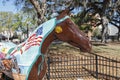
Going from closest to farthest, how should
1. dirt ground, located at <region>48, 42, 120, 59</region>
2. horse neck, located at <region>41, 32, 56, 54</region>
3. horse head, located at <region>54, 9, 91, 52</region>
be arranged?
horse head, located at <region>54, 9, 91, 52</region>, horse neck, located at <region>41, 32, 56, 54</region>, dirt ground, located at <region>48, 42, 120, 59</region>

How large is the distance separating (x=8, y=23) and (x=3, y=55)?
221 ft

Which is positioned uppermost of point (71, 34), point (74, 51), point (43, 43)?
point (71, 34)

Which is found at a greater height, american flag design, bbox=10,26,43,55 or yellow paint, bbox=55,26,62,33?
yellow paint, bbox=55,26,62,33

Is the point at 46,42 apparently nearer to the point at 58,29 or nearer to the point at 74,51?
the point at 58,29

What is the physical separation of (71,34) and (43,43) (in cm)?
61

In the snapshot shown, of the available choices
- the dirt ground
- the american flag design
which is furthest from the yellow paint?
the dirt ground

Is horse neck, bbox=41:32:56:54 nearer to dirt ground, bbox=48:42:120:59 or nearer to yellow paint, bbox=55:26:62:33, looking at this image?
yellow paint, bbox=55:26:62:33

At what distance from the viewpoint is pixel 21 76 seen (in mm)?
5219

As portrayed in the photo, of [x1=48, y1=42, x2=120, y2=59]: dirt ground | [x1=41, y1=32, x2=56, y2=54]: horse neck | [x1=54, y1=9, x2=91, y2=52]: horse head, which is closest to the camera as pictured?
[x1=54, y1=9, x2=91, y2=52]: horse head

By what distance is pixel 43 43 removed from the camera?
199 inches

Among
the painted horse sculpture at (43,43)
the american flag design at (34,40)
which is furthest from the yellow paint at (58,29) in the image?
the american flag design at (34,40)

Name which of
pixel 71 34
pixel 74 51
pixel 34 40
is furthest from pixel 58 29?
pixel 74 51

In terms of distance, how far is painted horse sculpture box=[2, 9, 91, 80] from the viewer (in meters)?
4.87

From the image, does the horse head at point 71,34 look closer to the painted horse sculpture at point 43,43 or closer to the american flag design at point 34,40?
the painted horse sculpture at point 43,43
